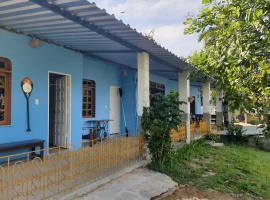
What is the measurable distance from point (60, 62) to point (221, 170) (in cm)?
578

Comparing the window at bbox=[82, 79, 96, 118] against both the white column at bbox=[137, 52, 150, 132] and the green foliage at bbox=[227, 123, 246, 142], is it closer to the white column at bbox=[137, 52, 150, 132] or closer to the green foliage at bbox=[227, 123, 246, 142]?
the white column at bbox=[137, 52, 150, 132]

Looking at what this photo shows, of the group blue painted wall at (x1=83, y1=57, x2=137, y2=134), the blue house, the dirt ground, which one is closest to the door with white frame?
blue painted wall at (x1=83, y1=57, x2=137, y2=134)

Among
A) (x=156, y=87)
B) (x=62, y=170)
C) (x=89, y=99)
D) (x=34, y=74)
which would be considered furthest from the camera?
(x=156, y=87)

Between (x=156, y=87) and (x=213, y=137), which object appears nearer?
(x=213, y=137)

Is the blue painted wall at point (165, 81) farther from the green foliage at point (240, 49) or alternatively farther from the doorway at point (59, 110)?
the green foliage at point (240, 49)

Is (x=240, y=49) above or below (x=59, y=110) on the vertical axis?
above

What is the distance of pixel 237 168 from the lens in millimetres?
9633

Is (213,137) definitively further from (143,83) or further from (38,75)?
(38,75)

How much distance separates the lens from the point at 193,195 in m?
6.77

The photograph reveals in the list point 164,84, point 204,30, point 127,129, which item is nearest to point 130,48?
point 204,30

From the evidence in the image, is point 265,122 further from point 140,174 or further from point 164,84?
point 164,84

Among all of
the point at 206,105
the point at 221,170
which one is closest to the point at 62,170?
the point at 221,170

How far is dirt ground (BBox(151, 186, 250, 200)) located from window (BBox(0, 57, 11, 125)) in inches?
162

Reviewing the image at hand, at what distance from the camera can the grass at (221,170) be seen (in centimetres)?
769
